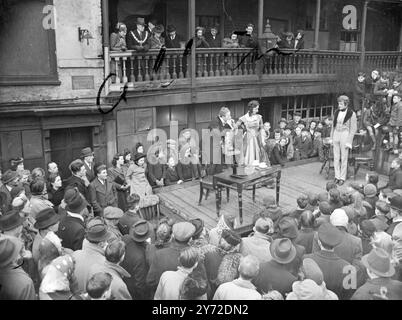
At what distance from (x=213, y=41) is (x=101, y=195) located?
23.5 ft

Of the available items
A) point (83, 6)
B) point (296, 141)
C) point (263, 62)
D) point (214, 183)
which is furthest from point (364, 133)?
point (83, 6)

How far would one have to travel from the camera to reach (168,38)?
11648mm

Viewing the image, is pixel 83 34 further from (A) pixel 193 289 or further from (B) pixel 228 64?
(A) pixel 193 289

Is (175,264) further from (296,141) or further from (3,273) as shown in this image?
(296,141)

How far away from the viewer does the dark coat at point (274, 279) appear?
4.16 metres

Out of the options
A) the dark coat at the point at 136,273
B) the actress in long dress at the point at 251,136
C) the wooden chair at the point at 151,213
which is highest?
the actress in long dress at the point at 251,136

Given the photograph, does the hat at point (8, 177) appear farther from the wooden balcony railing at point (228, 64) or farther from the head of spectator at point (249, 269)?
the head of spectator at point (249, 269)

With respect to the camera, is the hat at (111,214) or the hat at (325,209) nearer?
the hat at (325,209)

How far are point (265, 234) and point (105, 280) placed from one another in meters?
2.15

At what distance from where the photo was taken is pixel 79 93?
33.2ft

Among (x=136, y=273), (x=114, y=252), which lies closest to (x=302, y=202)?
(x=136, y=273)

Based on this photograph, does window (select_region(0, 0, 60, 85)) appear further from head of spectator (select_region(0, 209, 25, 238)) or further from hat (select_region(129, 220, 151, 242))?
hat (select_region(129, 220, 151, 242))

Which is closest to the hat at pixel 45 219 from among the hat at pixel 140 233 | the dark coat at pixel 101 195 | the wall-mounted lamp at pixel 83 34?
the hat at pixel 140 233

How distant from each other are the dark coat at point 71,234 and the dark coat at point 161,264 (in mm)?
1297
